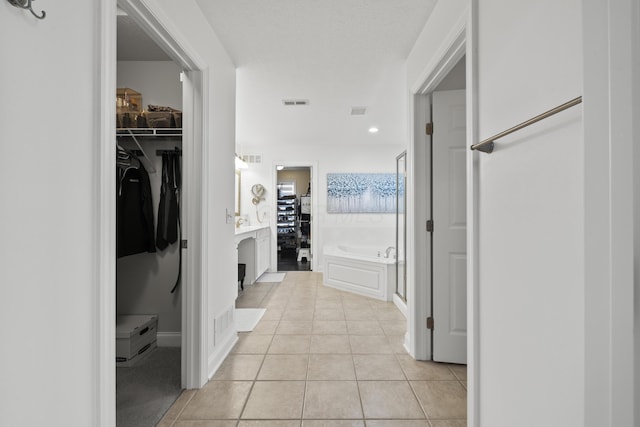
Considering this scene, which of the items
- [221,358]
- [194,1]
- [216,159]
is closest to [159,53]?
[194,1]

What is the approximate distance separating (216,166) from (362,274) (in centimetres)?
276

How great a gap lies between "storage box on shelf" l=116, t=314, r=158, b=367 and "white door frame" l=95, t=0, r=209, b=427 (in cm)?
64

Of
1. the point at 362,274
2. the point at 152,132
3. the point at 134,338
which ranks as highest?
the point at 152,132

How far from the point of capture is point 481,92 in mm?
1389

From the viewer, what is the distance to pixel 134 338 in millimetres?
2396

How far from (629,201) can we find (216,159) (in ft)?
7.40

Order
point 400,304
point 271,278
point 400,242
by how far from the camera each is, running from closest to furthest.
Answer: point 400,304, point 400,242, point 271,278

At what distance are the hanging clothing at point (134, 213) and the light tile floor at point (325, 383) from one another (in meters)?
1.15

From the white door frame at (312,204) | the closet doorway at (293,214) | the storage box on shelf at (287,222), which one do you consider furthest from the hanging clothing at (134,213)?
the storage box on shelf at (287,222)
